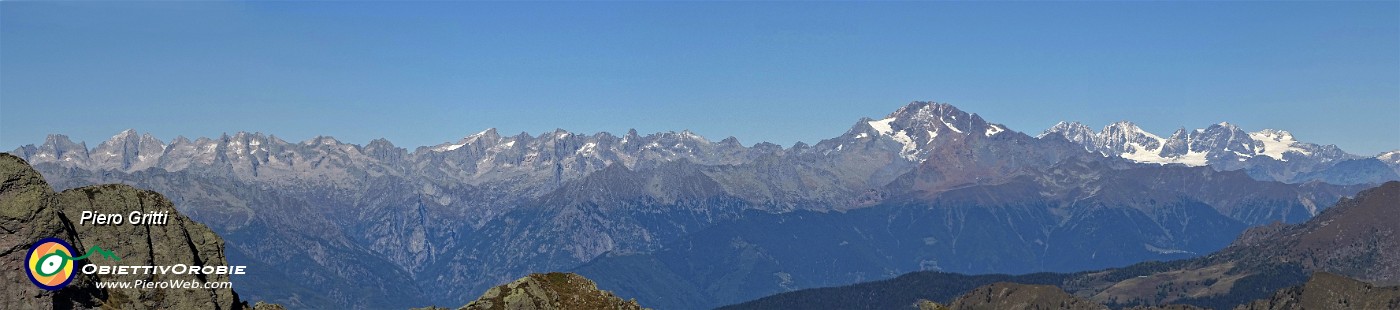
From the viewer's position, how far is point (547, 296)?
187 meters

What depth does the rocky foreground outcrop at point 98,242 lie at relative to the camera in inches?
4705

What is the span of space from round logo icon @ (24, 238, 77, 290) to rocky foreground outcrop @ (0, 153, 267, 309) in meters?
0.50

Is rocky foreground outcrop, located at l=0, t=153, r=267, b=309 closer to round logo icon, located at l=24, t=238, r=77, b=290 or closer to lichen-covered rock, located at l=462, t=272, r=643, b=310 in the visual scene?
round logo icon, located at l=24, t=238, r=77, b=290

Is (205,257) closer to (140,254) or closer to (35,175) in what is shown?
(140,254)

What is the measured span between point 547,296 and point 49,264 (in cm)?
7404

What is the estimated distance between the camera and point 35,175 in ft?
406

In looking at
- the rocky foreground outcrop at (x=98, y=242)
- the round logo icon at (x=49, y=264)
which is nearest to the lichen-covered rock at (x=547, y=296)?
the rocky foreground outcrop at (x=98, y=242)

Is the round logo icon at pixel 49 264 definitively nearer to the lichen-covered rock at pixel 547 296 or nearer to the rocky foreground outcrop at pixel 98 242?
the rocky foreground outcrop at pixel 98 242

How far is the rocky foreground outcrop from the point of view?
392ft

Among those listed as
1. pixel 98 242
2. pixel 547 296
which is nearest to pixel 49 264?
pixel 98 242

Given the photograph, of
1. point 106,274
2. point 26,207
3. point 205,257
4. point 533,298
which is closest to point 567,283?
point 533,298

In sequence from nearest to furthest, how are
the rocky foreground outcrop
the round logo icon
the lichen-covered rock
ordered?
the round logo icon, the rocky foreground outcrop, the lichen-covered rock

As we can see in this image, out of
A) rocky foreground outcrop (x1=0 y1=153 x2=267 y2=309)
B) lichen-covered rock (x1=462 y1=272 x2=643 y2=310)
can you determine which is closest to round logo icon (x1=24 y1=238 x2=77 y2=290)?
rocky foreground outcrop (x1=0 y1=153 x2=267 y2=309)

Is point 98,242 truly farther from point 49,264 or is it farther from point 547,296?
point 547,296
